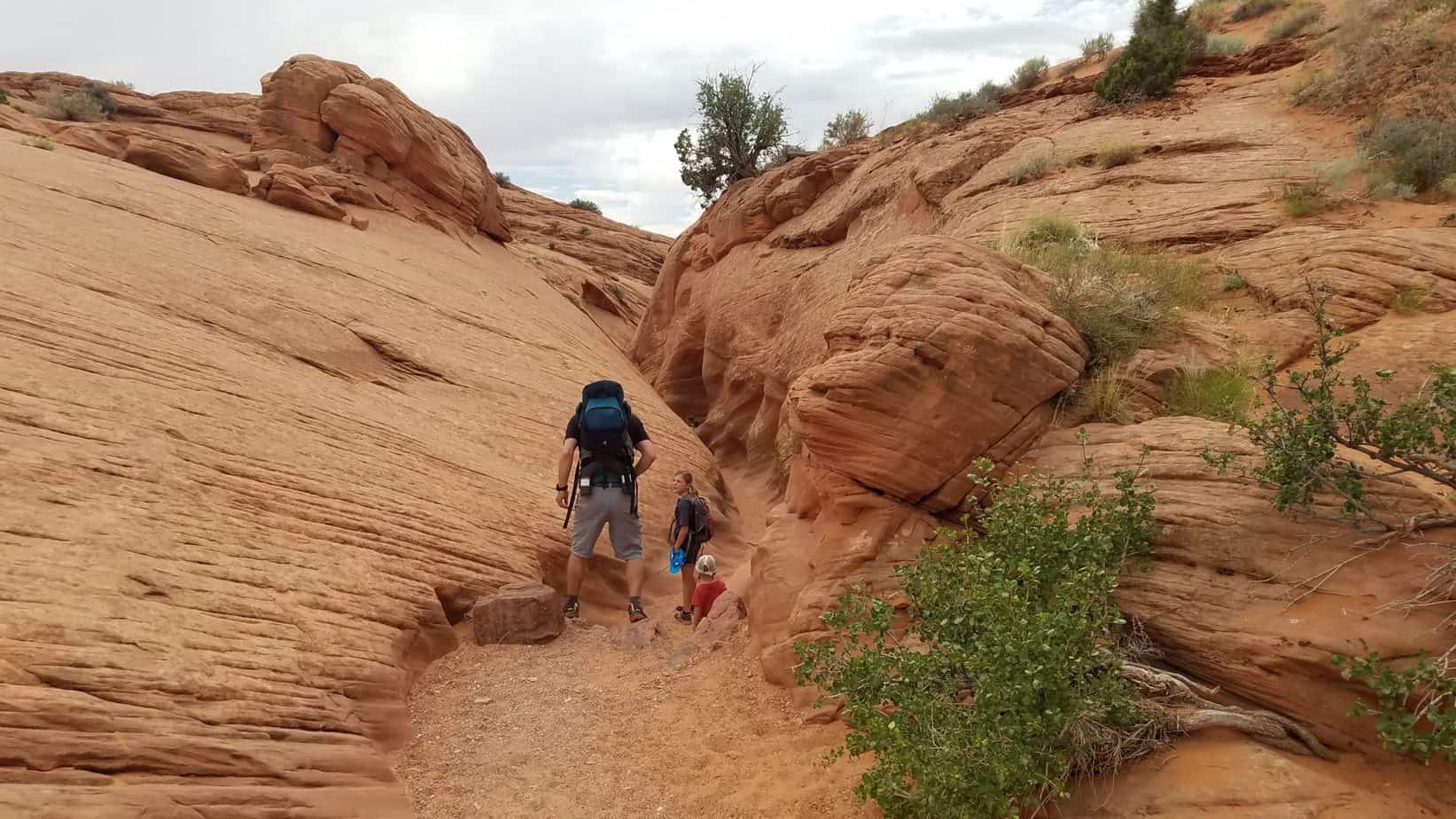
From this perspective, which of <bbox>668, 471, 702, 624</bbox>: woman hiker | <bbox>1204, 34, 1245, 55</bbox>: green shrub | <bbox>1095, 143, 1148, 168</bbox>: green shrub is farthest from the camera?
<bbox>1204, 34, 1245, 55</bbox>: green shrub

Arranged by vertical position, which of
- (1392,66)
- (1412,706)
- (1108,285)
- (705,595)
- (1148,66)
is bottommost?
(705,595)

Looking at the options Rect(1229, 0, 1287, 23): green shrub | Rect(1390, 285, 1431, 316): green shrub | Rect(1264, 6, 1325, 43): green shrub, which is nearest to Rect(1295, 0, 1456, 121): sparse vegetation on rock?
Rect(1264, 6, 1325, 43): green shrub

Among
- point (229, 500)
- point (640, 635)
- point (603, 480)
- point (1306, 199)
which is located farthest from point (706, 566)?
point (1306, 199)

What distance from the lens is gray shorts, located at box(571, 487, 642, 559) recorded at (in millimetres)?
7332

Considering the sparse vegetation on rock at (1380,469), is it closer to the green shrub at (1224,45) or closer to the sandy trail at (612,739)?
the sandy trail at (612,739)

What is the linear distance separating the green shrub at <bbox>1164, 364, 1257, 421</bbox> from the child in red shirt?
3786mm

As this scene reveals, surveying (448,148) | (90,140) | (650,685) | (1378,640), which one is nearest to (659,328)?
(448,148)

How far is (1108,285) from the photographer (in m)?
6.79

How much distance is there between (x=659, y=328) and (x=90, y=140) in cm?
1074

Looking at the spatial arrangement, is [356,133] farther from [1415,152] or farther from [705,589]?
[1415,152]

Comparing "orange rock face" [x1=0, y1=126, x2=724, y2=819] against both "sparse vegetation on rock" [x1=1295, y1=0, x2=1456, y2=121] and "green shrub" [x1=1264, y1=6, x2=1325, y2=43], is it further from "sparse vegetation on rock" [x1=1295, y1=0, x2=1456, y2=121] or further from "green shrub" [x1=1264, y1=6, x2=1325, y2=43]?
"green shrub" [x1=1264, y1=6, x2=1325, y2=43]

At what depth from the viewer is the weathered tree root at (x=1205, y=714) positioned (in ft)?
11.9

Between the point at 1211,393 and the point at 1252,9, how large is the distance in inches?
549

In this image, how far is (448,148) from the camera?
19609 mm
